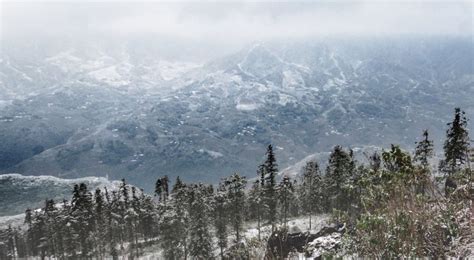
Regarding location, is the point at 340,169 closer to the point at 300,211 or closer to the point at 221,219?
the point at 221,219

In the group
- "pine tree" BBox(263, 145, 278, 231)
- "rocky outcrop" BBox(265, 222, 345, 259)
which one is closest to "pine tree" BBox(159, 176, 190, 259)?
"pine tree" BBox(263, 145, 278, 231)

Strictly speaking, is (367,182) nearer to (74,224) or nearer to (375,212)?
(375,212)

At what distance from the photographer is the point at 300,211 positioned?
12262 cm

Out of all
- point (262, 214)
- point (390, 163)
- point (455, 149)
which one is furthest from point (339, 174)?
point (390, 163)

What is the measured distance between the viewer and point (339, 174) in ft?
260

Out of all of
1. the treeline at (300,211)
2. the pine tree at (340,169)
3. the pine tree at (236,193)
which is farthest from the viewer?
the pine tree at (236,193)

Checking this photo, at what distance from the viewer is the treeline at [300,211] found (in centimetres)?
805

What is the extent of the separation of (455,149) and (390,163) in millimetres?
52973

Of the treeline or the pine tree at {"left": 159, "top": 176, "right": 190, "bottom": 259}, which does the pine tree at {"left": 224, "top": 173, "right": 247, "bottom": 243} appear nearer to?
the treeline

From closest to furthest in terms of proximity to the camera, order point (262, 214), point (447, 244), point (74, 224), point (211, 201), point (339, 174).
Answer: point (447, 244) → point (74, 224) → point (339, 174) → point (211, 201) → point (262, 214)

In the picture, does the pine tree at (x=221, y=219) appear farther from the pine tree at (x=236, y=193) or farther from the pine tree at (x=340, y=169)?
the pine tree at (x=340, y=169)

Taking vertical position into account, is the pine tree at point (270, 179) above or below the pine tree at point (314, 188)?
above

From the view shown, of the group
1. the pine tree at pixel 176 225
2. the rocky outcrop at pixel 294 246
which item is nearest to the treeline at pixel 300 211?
the pine tree at pixel 176 225

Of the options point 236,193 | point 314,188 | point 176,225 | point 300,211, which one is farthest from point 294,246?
point 300,211
